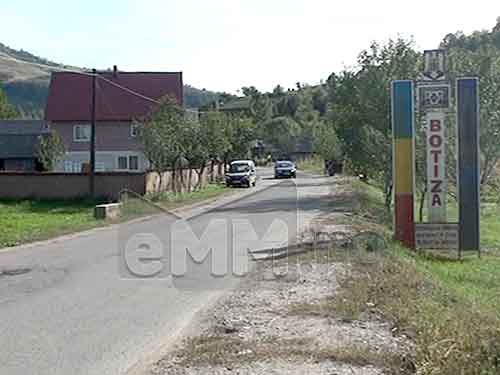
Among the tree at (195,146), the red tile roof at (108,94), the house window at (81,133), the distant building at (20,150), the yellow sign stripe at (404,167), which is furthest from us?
the distant building at (20,150)

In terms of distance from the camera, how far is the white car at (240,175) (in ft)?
182

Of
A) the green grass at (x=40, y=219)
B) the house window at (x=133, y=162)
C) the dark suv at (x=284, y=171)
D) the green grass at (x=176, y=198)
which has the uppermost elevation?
the house window at (x=133, y=162)

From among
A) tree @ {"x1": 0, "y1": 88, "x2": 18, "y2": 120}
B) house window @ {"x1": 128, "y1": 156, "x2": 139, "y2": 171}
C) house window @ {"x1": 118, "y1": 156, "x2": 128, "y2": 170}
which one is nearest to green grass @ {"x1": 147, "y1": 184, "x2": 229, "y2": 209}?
house window @ {"x1": 128, "y1": 156, "x2": 139, "y2": 171}

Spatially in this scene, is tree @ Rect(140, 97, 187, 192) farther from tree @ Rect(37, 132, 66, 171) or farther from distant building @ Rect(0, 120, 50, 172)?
distant building @ Rect(0, 120, 50, 172)

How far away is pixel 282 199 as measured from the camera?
39594 mm

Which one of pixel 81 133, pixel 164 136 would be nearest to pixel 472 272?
pixel 164 136

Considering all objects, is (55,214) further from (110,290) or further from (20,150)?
(20,150)

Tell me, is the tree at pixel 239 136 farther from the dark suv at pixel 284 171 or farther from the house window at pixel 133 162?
the house window at pixel 133 162

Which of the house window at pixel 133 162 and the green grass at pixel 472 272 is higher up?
the house window at pixel 133 162

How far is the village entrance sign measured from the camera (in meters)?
18.4

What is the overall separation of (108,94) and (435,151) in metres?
47.0

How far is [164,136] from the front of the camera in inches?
1606

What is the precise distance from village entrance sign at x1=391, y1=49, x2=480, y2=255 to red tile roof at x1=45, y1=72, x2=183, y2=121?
43.2 meters

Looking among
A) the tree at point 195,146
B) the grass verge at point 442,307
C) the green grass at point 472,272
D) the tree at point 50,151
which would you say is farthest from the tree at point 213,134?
the grass verge at point 442,307
